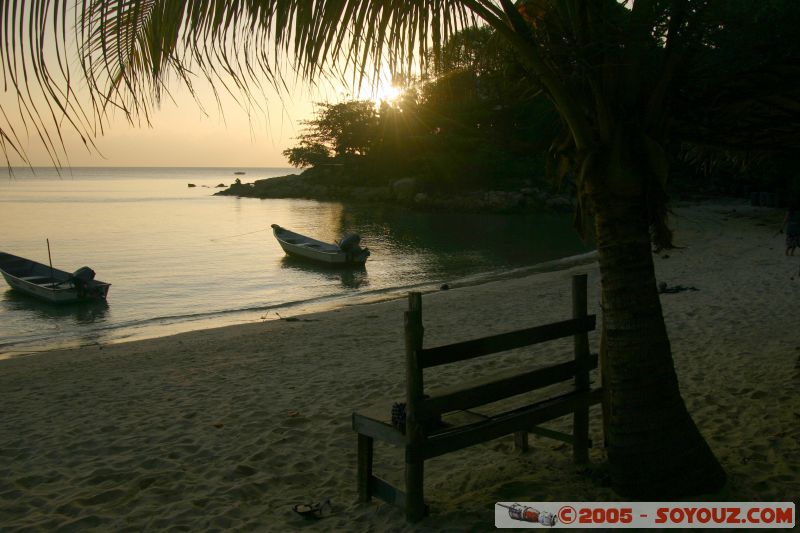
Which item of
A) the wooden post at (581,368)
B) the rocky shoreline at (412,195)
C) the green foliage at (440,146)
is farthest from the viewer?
the rocky shoreline at (412,195)

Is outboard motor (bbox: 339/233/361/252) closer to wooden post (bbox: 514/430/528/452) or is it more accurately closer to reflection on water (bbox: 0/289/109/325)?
reflection on water (bbox: 0/289/109/325)

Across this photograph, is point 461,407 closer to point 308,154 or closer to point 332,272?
point 332,272

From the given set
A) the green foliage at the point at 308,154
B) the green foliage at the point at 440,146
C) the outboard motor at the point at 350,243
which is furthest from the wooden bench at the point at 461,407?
the green foliage at the point at 308,154

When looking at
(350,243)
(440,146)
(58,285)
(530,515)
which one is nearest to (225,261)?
(350,243)

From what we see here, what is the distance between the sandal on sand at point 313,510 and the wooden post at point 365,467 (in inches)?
9.4

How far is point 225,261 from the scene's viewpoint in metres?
29.7

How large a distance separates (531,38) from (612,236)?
3.90 feet

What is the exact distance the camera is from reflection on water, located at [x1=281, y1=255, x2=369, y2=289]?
928 inches

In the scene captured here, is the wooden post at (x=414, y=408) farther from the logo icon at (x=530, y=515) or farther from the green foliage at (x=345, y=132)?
the green foliage at (x=345, y=132)

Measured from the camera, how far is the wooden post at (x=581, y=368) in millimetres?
4445

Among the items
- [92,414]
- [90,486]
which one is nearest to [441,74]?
[90,486]

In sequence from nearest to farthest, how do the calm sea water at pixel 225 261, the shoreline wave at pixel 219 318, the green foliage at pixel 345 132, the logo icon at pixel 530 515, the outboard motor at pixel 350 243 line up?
the logo icon at pixel 530 515 → the shoreline wave at pixel 219 318 → the calm sea water at pixel 225 261 → the outboard motor at pixel 350 243 → the green foliage at pixel 345 132

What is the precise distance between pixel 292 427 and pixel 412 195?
189ft

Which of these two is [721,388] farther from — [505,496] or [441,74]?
[441,74]
